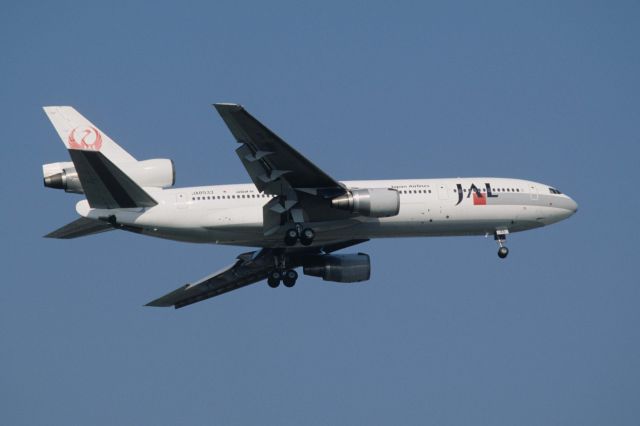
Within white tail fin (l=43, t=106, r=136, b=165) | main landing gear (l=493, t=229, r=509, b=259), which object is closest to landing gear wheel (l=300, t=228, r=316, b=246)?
white tail fin (l=43, t=106, r=136, b=165)

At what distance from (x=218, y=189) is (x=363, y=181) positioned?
23.3 feet

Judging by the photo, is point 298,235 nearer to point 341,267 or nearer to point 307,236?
point 307,236

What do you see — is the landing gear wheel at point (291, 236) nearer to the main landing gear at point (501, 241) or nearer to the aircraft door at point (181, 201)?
the aircraft door at point (181, 201)

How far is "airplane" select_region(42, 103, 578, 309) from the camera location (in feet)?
167

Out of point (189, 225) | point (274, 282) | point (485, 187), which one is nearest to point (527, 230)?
point (485, 187)

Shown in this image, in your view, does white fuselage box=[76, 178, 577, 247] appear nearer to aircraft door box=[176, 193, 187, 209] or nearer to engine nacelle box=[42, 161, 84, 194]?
aircraft door box=[176, 193, 187, 209]

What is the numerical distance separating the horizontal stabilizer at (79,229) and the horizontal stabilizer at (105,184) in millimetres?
3017

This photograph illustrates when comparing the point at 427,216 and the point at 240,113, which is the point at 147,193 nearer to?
the point at 240,113

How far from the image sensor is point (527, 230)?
2346 inches

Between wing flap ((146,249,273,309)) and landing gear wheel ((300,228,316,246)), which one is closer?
landing gear wheel ((300,228,316,246))

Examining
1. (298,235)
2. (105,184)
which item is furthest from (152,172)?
(298,235)

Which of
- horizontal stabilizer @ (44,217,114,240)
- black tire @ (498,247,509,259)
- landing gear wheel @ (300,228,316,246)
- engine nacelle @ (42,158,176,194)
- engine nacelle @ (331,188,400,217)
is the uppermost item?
engine nacelle @ (42,158,176,194)

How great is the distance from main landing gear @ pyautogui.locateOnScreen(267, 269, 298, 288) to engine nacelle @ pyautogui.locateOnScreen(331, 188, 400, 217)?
6.63m

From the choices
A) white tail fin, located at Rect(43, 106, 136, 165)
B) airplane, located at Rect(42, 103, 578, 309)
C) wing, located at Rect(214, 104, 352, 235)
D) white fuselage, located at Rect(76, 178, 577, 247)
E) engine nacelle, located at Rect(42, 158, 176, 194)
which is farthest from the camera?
white tail fin, located at Rect(43, 106, 136, 165)
